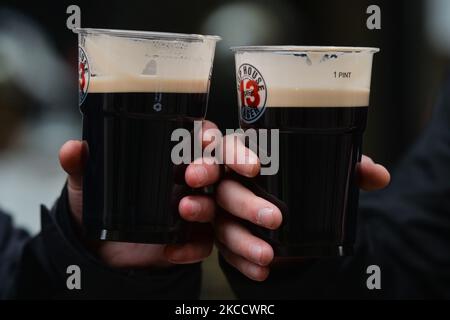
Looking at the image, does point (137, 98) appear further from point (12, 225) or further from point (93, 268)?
point (12, 225)

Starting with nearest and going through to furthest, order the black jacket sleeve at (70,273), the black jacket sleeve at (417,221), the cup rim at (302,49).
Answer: the cup rim at (302,49), the black jacket sleeve at (70,273), the black jacket sleeve at (417,221)

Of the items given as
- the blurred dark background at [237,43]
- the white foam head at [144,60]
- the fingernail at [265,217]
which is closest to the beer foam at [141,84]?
the white foam head at [144,60]

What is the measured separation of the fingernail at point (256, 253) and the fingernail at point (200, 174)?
2.8 inches

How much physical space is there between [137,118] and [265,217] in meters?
0.13

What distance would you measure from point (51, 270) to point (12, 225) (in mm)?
336

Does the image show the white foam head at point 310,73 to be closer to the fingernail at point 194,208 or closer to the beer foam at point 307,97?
the beer foam at point 307,97

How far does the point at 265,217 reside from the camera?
521 millimetres

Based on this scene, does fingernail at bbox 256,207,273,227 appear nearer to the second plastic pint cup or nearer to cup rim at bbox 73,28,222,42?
the second plastic pint cup

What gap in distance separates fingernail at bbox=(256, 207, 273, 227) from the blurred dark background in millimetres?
594

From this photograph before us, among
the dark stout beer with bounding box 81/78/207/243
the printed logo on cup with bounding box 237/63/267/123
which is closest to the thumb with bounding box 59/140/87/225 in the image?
the dark stout beer with bounding box 81/78/207/243

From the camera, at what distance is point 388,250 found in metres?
1.15

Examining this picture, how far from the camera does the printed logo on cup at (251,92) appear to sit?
1.69ft

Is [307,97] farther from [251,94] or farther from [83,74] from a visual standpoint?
[83,74]
